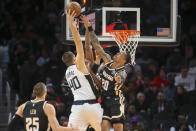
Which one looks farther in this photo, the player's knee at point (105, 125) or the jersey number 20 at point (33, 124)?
the player's knee at point (105, 125)

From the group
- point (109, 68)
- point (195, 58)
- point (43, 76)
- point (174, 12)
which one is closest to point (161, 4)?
point (195, 58)

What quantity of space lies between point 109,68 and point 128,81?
229 inches

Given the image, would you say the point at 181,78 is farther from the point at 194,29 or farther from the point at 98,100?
the point at 98,100

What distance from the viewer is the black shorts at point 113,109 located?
8695 mm

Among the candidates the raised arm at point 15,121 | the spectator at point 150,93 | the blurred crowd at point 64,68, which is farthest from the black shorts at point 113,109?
the spectator at point 150,93

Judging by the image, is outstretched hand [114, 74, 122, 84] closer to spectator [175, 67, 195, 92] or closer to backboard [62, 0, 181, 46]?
backboard [62, 0, 181, 46]

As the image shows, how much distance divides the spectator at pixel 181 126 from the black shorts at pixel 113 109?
3.81 m

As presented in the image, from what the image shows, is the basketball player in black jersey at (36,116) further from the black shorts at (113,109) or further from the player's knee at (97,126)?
the black shorts at (113,109)

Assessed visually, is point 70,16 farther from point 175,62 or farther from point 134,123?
point 175,62

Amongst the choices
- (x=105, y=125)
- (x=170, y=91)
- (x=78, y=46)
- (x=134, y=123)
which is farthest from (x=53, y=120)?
(x=170, y=91)

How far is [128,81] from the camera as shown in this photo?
47.9 ft

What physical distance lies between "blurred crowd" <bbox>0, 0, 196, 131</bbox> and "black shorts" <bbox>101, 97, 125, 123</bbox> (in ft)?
7.42

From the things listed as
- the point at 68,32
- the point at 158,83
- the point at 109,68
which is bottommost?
the point at 158,83

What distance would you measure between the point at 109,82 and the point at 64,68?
19.1 ft
